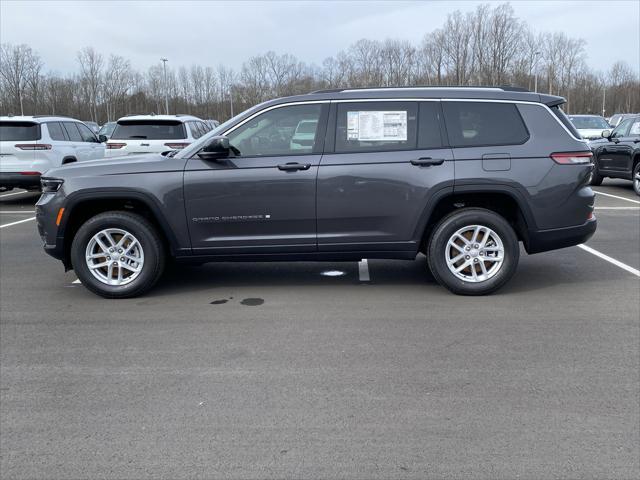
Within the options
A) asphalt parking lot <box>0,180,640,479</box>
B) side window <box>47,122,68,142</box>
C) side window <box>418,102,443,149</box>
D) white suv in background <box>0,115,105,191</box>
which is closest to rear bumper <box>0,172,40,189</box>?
white suv in background <box>0,115,105,191</box>

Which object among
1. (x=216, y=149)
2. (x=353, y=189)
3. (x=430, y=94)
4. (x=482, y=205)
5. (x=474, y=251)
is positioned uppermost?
(x=430, y=94)

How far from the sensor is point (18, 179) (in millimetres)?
12680

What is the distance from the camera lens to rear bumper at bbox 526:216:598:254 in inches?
233

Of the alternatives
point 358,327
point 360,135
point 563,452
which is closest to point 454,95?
point 360,135

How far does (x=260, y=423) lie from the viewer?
11.5 ft

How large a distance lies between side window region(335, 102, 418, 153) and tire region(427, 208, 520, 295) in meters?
0.85

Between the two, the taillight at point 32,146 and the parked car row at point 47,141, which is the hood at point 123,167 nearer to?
the parked car row at point 47,141

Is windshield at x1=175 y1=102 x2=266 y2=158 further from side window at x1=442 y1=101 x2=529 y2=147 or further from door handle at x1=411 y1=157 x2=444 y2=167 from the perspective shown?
side window at x1=442 y1=101 x2=529 y2=147

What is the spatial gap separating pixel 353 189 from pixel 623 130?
36.4 feet

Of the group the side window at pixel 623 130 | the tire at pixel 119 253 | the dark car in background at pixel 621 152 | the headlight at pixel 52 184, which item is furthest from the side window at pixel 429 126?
the side window at pixel 623 130

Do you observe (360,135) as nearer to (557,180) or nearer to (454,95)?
(454,95)

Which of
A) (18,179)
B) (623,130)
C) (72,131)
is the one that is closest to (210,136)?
(18,179)

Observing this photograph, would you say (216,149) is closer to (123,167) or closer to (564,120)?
(123,167)

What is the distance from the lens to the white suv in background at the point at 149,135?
503 inches
